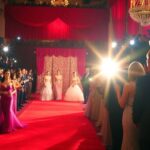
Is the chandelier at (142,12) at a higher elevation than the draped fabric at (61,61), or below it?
higher

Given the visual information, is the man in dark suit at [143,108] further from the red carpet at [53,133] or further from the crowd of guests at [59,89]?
the crowd of guests at [59,89]

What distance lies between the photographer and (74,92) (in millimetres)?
18000

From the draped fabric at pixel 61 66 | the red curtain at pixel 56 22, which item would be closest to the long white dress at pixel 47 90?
the draped fabric at pixel 61 66

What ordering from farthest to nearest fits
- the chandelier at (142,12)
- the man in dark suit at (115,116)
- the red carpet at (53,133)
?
the chandelier at (142,12), the red carpet at (53,133), the man in dark suit at (115,116)

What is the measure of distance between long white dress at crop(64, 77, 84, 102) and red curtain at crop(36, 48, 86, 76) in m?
1.42

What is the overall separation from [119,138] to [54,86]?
39.5ft

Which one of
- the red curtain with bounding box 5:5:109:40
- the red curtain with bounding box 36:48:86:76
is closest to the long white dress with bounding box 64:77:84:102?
the red curtain with bounding box 36:48:86:76

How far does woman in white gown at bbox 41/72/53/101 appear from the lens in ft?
58.9

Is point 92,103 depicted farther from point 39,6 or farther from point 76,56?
point 76,56

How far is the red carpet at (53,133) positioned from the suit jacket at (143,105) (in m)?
3.20

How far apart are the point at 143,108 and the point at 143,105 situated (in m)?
0.05

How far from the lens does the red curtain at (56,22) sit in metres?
16.1

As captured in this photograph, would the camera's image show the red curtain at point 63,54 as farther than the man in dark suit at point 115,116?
Yes

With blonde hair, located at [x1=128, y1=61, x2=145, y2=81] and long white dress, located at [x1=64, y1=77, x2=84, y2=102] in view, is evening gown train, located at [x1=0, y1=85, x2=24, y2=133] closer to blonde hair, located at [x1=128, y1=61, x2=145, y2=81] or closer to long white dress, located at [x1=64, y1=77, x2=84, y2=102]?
blonde hair, located at [x1=128, y1=61, x2=145, y2=81]
